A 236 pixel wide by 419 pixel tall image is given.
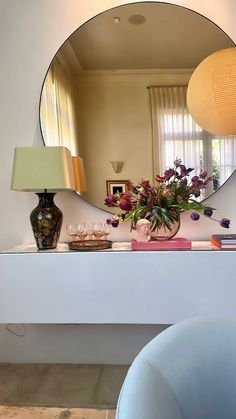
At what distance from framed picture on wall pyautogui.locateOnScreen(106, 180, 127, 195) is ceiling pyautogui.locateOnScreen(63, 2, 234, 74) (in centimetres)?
70

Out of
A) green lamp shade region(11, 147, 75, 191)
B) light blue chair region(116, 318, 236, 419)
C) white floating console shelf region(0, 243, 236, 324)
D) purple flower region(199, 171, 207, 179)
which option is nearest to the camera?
light blue chair region(116, 318, 236, 419)

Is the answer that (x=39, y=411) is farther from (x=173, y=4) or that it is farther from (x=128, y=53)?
(x=173, y=4)

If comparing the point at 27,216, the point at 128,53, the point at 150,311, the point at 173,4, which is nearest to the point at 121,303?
the point at 150,311

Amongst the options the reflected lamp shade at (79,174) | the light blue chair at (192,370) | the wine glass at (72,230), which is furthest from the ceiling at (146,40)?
the light blue chair at (192,370)

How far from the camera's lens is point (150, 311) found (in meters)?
1.57

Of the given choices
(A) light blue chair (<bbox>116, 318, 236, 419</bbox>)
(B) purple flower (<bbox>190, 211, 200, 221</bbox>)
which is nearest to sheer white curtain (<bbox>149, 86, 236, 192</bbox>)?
(B) purple flower (<bbox>190, 211, 200, 221</bbox>)

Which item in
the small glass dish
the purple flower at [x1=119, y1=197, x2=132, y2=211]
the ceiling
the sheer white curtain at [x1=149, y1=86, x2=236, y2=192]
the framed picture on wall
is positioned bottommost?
the small glass dish

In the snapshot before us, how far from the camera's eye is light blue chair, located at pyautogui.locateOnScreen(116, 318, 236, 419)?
0.65 metres

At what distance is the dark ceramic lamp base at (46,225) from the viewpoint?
175 cm

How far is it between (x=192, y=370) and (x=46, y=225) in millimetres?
1195

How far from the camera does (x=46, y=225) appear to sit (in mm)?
1744

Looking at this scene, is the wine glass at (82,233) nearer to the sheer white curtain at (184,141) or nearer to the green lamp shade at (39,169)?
the green lamp shade at (39,169)

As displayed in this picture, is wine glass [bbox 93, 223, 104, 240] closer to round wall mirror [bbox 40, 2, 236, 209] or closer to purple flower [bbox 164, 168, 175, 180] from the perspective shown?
round wall mirror [bbox 40, 2, 236, 209]

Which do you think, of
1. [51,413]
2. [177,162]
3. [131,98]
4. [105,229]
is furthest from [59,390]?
[131,98]
